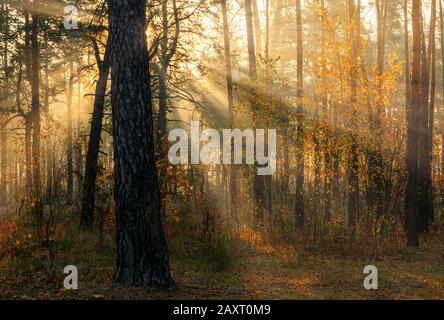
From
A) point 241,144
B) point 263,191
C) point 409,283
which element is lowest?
point 409,283

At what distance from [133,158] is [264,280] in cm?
334

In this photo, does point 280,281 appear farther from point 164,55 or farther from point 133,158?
point 164,55

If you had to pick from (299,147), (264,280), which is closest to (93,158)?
(299,147)

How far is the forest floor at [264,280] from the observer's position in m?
6.52

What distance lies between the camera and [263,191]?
16609 millimetres

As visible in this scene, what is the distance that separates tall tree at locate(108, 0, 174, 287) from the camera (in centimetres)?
655

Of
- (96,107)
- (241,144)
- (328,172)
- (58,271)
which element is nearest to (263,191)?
(241,144)

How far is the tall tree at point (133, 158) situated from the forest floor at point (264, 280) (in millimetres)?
359

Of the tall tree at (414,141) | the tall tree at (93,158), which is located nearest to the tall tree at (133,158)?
the tall tree at (93,158)

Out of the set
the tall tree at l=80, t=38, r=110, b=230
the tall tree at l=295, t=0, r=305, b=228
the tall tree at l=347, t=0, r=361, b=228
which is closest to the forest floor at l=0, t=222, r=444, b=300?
the tall tree at l=80, t=38, r=110, b=230

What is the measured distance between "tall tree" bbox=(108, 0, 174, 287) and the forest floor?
1.18 ft

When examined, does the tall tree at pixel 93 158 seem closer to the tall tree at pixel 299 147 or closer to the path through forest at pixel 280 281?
the path through forest at pixel 280 281

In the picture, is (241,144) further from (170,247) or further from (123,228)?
(123,228)

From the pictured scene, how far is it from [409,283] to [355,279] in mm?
897
